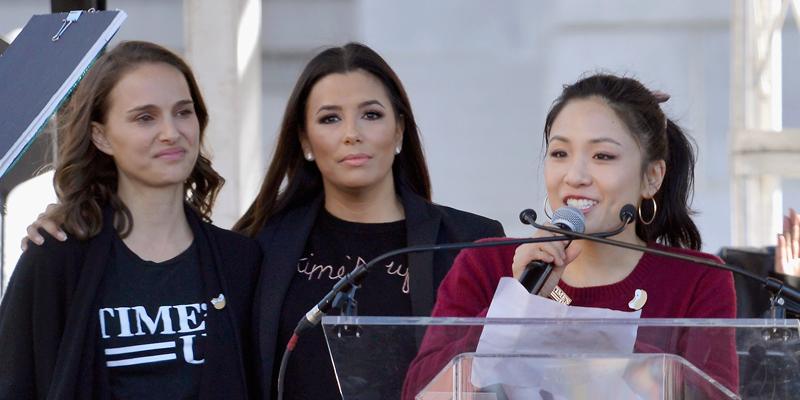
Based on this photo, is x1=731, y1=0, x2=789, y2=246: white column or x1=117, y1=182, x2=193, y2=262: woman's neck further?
x1=731, y1=0, x2=789, y2=246: white column

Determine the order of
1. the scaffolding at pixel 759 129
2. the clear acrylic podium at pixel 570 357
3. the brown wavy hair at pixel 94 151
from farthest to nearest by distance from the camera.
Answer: the scaffolding at pixel 759 129, the brown wavy hair at pixel 94 151, the clear acrylic podium at pixel 570 357

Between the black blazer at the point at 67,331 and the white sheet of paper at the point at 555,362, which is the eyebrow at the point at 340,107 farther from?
the white sheet of paper at the point at 555,362

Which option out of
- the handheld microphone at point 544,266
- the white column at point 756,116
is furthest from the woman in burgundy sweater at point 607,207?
the white column at point 756,116

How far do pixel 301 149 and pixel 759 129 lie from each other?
9.04 feet

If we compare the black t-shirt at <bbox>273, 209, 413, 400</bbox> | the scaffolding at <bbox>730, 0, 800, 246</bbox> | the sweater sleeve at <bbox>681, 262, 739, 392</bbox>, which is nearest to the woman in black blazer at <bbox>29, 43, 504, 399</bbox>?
the black t-shirt at <bbox>273, 209, 413, 400</bbox>

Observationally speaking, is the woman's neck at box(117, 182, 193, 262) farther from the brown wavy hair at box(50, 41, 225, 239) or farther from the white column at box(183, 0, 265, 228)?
the white column at box(183, 0, 265, 228)

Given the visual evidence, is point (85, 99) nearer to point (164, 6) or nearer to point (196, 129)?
point (196, 129)

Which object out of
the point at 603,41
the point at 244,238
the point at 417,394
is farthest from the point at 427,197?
the point at 603,41

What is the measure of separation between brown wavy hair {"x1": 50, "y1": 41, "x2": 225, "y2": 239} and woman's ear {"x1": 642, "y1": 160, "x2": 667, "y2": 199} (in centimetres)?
100

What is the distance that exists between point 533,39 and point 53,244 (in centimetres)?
470

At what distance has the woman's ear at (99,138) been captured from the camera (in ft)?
9.22

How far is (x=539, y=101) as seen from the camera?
6.99 m

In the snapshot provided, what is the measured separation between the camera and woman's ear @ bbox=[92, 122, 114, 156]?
2811 mm

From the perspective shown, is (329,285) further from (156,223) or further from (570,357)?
(570,357)
